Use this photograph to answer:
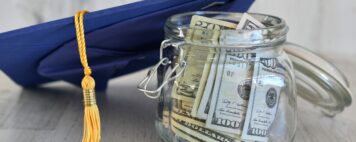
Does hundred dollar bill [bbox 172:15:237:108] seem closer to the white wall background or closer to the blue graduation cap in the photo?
the blue graduation cap

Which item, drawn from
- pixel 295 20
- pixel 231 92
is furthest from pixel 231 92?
pixel 295 20

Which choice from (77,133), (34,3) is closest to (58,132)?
(77,133)

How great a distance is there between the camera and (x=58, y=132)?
22.6 inches

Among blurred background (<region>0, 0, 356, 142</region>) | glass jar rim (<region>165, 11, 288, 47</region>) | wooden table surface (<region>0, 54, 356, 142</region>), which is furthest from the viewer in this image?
blurred background (<region>0, 0, 356, 142</region>)

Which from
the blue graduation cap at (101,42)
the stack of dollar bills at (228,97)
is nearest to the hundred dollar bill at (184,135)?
the stack of dollar bills at (228,97)

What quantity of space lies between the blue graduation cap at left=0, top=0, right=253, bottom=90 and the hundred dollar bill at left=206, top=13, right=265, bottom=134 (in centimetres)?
10

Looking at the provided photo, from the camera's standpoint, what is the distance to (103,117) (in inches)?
24.6

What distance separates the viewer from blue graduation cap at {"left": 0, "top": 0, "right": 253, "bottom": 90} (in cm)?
52

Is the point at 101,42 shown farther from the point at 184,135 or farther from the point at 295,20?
the point at 295,20

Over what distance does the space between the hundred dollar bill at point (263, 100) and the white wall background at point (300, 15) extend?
1.44 ft

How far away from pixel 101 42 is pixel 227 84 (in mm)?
179

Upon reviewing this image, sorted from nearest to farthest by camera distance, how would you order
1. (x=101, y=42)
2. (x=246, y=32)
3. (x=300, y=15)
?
(x=246, y=32) → (x=101, y=42) → (x=300, y=15)

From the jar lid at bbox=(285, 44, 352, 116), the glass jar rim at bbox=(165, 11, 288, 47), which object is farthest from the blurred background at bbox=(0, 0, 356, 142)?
the glass jar rim at bbox=(165, 11, 288, 47)

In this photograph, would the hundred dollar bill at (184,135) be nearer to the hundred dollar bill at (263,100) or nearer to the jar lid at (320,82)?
the hundred dollar bill at (263,100)
